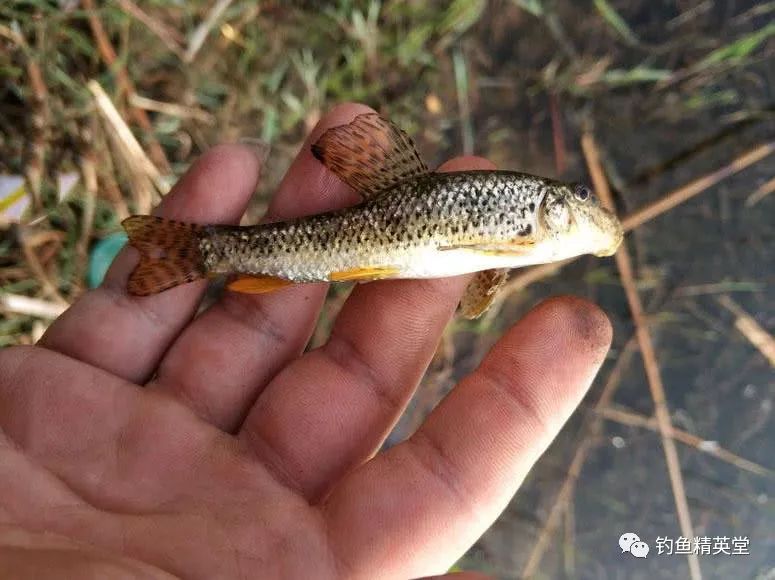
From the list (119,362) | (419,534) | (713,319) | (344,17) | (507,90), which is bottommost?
(713,319)

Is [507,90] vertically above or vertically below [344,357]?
above

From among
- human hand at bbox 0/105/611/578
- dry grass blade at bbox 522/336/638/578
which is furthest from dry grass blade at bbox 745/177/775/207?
human hand at bbox 0/105/611/578

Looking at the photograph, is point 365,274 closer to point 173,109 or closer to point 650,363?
point 173,109

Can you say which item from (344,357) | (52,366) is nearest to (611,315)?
(344,357)

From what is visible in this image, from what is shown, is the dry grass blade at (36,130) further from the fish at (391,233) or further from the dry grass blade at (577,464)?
the dry grass blade at (577,464)

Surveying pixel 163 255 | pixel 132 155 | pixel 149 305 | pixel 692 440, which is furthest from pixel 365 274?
pixel 692 440

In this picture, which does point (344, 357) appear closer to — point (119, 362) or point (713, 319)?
point (119, 362)

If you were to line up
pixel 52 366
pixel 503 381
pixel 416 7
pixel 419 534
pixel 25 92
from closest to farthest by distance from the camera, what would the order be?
1. pixel 419 534
2. pixel 503 381
3. pixel 52 366
4. pixel 25 92
5. pixel 416 7
